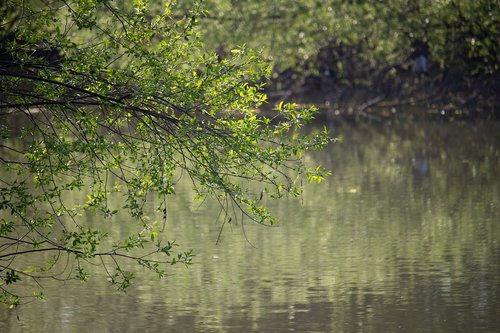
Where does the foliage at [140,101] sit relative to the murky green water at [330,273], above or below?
above

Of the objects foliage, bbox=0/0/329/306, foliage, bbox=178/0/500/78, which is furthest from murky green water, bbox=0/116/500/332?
foliage, bbox=178/0/500/78

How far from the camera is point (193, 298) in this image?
10008 mm

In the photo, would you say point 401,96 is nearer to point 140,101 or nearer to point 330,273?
point 330,273

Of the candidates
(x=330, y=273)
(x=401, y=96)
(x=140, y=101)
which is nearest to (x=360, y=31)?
(x=401, y=96)

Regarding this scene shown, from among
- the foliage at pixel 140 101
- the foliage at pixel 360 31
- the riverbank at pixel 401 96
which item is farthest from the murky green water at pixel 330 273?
the riverbank at pixel 401 96

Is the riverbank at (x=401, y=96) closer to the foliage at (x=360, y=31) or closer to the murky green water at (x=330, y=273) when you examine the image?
the foliage at (x=360, y=31)

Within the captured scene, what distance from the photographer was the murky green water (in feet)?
30.1

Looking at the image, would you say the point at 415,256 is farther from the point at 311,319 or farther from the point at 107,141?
the point at 107,141

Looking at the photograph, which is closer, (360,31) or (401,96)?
(360,31)

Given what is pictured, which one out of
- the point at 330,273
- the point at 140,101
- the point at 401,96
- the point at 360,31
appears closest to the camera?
the point at 140,101

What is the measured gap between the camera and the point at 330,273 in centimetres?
1094

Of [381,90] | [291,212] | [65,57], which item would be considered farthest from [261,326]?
[381,90]

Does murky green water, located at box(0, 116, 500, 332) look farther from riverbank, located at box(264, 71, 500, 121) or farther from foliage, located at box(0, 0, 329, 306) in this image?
riverbank, located at box(264, 71, 500, 121)

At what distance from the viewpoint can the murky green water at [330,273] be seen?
9188mm
